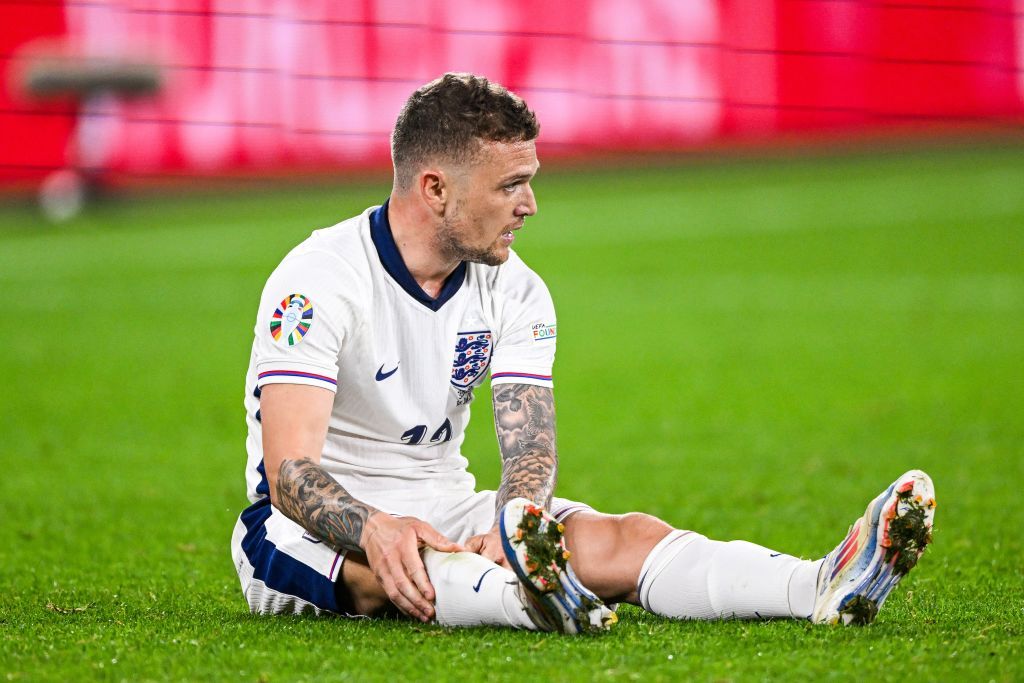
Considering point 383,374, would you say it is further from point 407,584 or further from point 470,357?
point 407,584

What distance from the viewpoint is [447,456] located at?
3.96 metres

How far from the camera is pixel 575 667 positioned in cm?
306

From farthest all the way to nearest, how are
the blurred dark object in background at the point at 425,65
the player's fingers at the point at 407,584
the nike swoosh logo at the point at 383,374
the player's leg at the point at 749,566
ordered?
the blurred dark object in background at the point at 425,65
the nike swoosh logo at the point at 383,374
the player's fingers at the point at 407,584
the player's leg at the point at 749,566

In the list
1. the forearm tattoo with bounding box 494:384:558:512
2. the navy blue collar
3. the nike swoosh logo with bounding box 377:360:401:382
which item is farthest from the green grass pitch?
the navy blue collar

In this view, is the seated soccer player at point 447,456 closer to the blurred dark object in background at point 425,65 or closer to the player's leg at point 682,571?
the player's leg at point 682,571

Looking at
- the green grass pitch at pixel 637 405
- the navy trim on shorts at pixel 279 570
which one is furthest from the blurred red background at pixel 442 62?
the navy trim on shorts at pixel 279 570

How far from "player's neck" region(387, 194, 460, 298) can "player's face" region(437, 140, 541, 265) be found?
4cm

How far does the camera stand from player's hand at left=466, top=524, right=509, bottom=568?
3549 millimetres

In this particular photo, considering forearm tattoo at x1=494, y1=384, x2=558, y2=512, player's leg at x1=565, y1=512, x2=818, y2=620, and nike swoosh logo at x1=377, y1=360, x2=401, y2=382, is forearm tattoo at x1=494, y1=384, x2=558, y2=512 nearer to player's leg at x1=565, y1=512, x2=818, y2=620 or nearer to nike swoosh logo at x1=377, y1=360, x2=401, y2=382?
player's leg at x1=565, y1=512, x2=818, y2=620

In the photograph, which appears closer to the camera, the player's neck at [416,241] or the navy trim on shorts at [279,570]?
the navy trim on shorts at [279,570]

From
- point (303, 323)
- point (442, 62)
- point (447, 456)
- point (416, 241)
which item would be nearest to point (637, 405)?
point (447, 456)

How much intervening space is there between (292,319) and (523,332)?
2.23ft

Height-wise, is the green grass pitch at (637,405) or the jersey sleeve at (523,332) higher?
the jersey sleeve at (523,332)

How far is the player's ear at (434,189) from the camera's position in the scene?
12.0 ft
